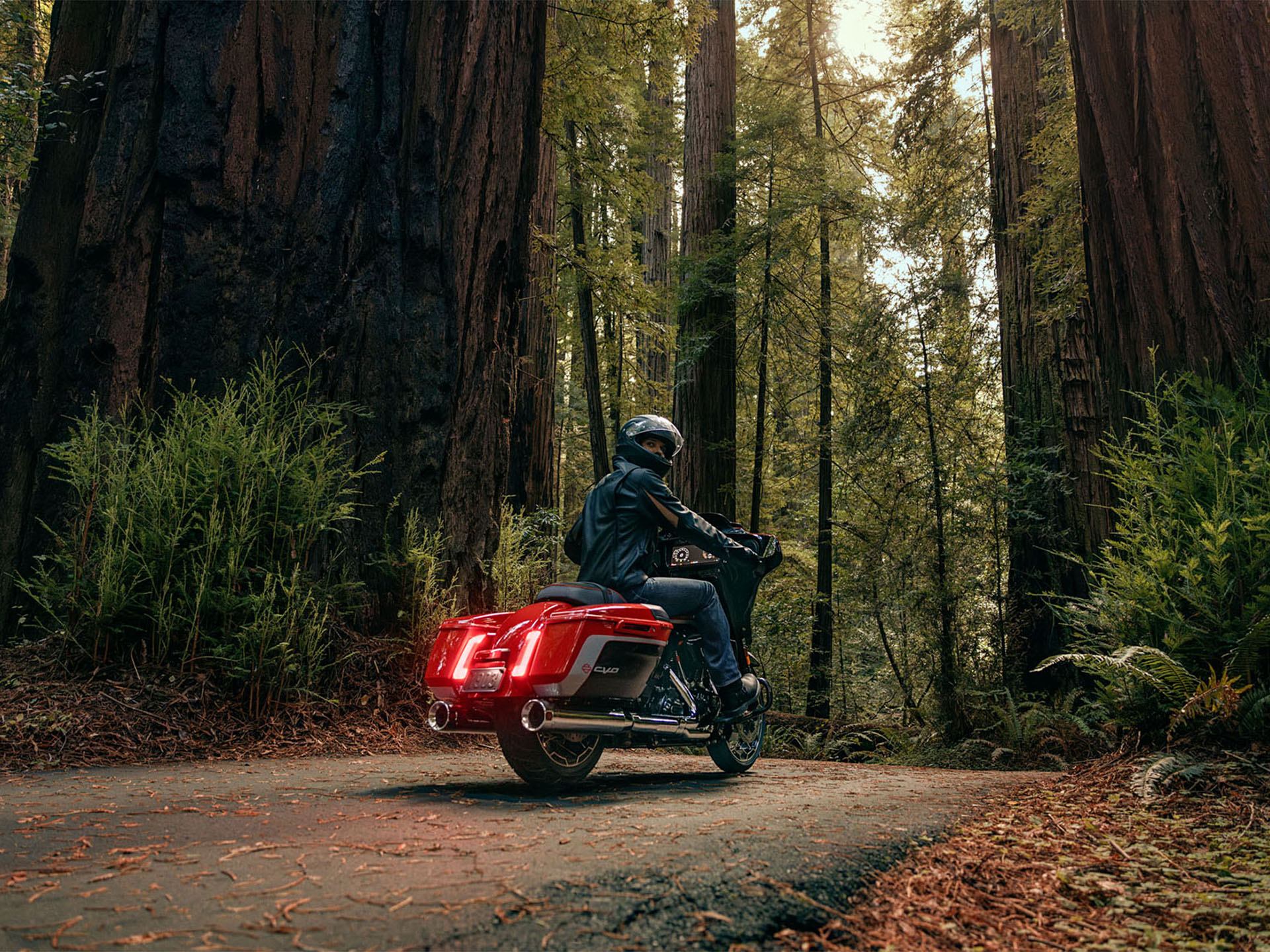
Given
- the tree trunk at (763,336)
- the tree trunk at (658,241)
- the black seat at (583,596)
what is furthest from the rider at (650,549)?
the tree trunk at (763,336)

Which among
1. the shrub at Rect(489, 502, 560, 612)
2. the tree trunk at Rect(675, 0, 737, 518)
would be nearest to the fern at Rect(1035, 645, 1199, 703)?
the shrub at Rect(489, 502, 560, 612)

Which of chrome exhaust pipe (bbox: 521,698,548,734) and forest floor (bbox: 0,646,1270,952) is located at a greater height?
chrome exhaust pipe (bbox: 521,698,548,734)

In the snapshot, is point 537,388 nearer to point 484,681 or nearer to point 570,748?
point 570,748

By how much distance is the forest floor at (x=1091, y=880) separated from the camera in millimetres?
2822

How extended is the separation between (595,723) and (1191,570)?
3.57m

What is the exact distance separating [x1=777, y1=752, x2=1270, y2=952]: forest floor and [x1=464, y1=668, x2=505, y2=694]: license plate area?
7.18ft

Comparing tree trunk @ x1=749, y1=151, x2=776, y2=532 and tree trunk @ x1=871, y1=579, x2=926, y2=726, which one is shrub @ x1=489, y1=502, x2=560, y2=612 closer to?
tree trunk @ x1=871, y1=579, x2=926, y2=726

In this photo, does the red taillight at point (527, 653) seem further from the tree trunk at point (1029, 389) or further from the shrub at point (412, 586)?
the tree trunk at point (1029, 389)

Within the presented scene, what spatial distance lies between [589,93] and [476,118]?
142 inches

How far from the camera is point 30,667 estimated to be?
5.75 meters

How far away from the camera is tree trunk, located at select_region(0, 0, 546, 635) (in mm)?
6914

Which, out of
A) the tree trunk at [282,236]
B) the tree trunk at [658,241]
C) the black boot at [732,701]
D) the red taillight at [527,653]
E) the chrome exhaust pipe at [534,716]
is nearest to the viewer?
the chrome exhaust pipe at [534,716]

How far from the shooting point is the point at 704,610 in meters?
5.73

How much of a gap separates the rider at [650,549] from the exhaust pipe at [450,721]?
3.92ft
